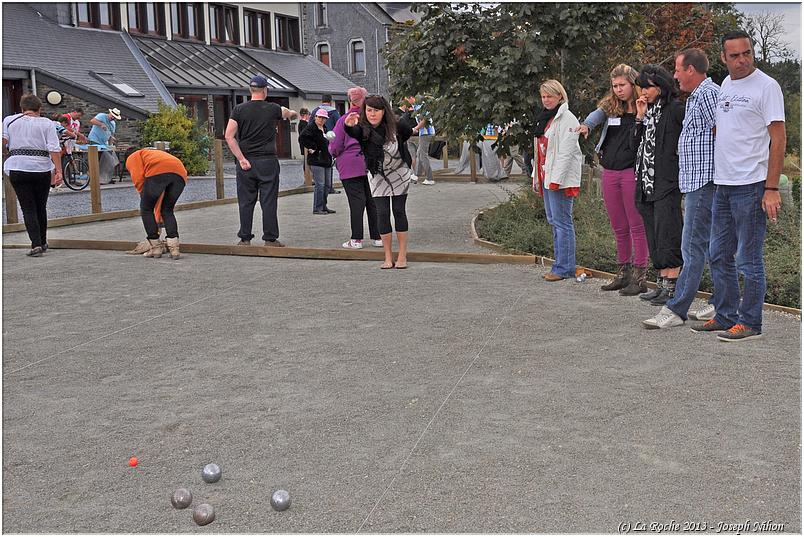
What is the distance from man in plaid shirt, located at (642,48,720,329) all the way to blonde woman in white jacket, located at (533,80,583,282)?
5.81ft

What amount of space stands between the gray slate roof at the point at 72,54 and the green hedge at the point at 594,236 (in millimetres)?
20697

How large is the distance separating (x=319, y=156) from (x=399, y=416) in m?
9.64

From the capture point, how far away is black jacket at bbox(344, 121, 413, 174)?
9602 millimetres

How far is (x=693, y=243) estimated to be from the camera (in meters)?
6.79

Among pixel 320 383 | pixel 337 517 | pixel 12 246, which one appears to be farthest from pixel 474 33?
pixel 337 517

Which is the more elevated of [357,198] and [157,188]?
[157,188]

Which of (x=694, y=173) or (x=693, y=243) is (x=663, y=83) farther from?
(x=693, y=243)

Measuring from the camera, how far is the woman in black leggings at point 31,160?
11.1 meters

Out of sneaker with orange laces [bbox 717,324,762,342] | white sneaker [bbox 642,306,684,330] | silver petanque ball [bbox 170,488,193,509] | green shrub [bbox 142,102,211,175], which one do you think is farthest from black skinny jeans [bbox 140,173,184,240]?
green shrub [bbox 142,102,211,175]

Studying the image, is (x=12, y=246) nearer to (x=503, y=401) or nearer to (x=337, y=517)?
(x=503, y=401)

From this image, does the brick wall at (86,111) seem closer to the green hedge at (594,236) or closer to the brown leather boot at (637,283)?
the green hedge at (594,236)

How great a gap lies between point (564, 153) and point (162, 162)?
4.54 metres

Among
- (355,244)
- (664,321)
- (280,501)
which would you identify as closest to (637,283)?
(664,321)

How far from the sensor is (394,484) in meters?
4.12
